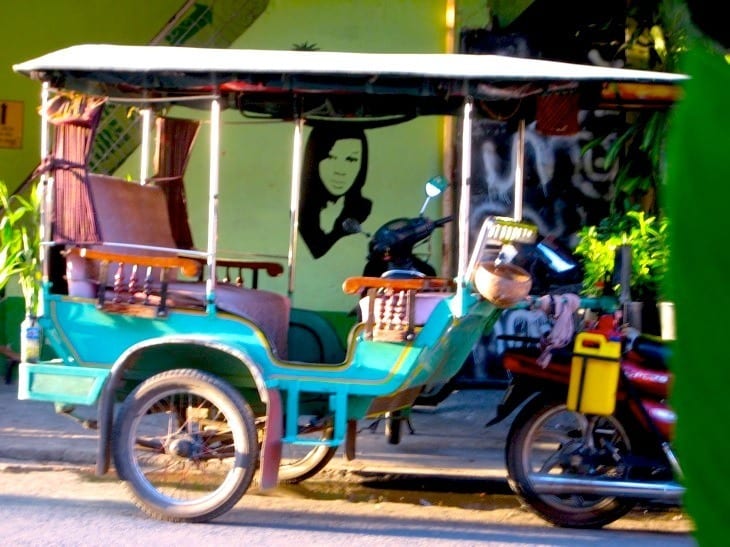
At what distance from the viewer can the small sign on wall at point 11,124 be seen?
9.63m

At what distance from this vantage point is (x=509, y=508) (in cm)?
589

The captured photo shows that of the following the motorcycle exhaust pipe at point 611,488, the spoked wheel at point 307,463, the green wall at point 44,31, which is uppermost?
the green wall at point 44,31

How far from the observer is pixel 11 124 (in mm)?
9664

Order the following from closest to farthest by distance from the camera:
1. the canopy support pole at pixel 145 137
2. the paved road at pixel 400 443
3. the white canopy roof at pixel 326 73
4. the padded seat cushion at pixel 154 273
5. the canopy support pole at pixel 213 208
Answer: the white canopy roof at pixel 326 73, the canopy support pole at pixel 213 208, the padded seat cushion at pixel 154 273, the canopy support pole at pixel 145 137, the paved road at pixel 400 443

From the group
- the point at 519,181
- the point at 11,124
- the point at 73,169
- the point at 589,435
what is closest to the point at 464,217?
the point at 519,181

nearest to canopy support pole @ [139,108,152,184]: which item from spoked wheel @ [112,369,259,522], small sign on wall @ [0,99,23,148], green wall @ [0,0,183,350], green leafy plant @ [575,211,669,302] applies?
spoked wheel @ [112,369,259,522]

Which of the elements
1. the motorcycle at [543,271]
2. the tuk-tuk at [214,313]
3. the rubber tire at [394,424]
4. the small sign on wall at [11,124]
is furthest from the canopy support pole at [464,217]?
the small sign on wall at [11,124]

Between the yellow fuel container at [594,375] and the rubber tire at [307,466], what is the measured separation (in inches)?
59.0

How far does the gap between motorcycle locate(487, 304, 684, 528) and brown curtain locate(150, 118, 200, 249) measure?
7.78 ft

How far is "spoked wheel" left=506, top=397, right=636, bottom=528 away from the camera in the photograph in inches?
208

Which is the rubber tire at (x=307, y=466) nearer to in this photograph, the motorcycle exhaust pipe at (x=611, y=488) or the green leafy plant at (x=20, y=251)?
the motorcycle exhaust pipe at (x=611, y=488)

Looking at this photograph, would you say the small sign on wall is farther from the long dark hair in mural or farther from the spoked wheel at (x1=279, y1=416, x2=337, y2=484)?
the spoked wheel at (x1=279, y1=416, x2=337, y2=484)

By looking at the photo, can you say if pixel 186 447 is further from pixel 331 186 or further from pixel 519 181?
pixel 331 186

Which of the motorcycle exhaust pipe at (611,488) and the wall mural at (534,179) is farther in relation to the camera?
the wall mural at (534,179)
